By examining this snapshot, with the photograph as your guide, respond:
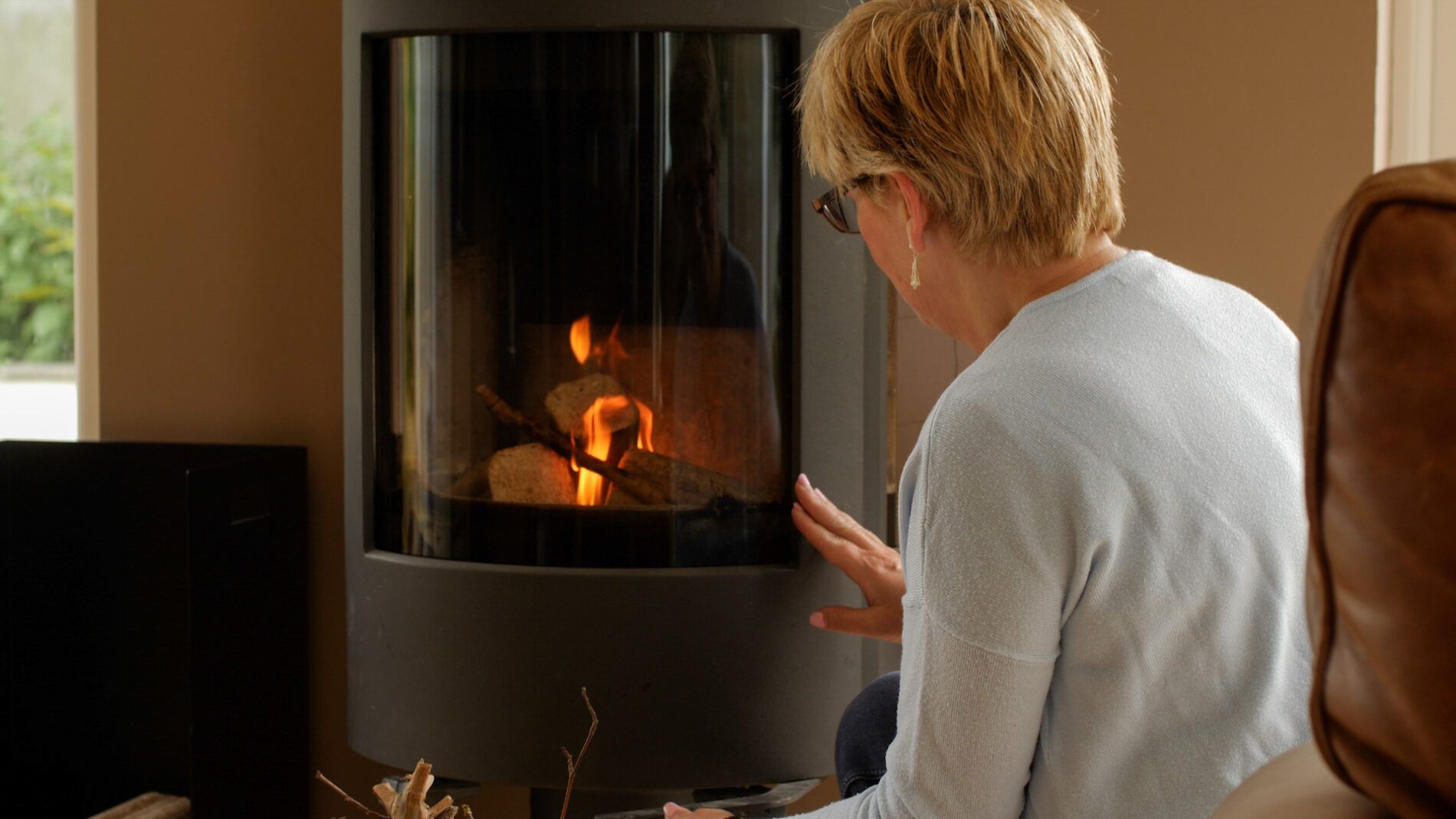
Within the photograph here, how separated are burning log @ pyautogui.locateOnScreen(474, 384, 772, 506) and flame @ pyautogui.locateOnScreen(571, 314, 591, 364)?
0.10 metres

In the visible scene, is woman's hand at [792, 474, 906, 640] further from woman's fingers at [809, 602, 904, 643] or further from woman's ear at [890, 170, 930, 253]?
woman's ear at [890, 170, 930, 253]

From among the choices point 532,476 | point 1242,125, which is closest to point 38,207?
point 532,476

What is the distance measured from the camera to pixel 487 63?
1.53 metres

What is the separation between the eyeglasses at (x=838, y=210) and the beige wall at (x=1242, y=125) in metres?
0.58

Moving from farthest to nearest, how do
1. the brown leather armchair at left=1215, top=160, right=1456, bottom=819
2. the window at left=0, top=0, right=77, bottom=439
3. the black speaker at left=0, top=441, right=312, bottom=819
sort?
the window at left=0, top=0, right=77, bottom=439
the black speaker at left=0, top=441, right=312, bottom=819
the brown leather armchair at left=1215, top=160, right=1456, bottom=819

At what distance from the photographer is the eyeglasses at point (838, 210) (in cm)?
131

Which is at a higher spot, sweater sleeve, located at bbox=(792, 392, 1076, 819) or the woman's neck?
the woman's neck

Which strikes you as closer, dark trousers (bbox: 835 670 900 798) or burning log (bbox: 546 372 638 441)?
dark trousers (bbox: 835 670 900 798)

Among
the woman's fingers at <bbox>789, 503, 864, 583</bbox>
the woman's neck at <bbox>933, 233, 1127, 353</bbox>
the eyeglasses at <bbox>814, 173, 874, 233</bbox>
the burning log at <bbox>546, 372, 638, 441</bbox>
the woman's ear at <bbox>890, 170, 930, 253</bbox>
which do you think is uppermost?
the eyeglasses at <bbox>814, 173, 874, 233</bbox>

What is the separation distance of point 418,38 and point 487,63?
0.10m

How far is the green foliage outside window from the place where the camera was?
218 centimetres

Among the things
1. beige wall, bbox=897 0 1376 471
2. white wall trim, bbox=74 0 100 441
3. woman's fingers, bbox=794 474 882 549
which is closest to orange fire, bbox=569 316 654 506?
woman's fingers, bbox=794 474 882 549

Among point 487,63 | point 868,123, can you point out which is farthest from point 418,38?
point 868,123

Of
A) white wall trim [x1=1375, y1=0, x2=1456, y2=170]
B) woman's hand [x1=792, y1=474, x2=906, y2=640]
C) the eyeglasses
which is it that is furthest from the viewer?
white wall trim [x1=1375, y1=0, x2=1456, y2=170]
